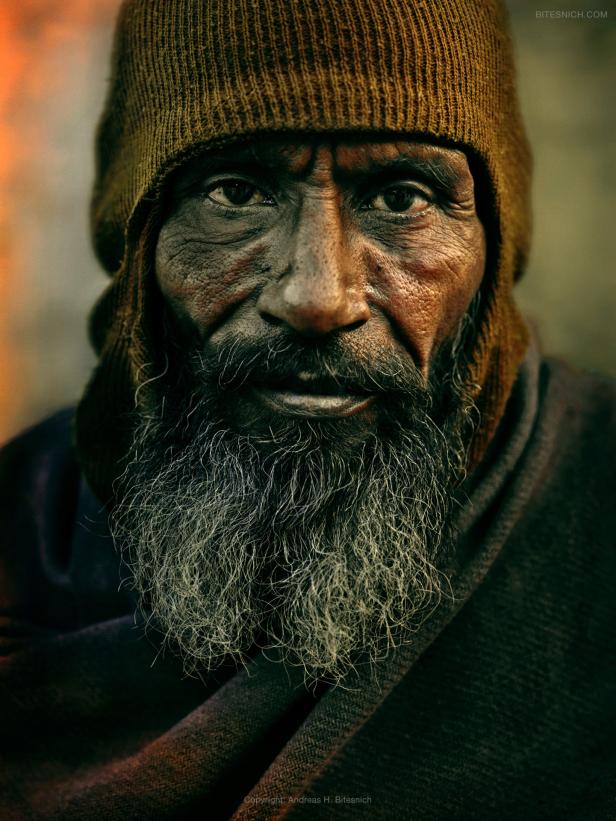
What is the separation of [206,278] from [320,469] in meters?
0.50

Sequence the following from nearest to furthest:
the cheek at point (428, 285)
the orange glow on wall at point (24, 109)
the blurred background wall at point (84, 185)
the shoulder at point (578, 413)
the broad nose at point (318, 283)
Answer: the broad nose at point (318, 283) < the cheek at point (428, 285) < the shoulder at point (578, 413) < the orange glow on wall at point (24, 109) < the blurred background wall at point (84, 185)

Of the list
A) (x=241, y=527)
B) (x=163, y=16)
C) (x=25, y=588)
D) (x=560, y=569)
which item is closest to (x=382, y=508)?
(x=241, y=527)

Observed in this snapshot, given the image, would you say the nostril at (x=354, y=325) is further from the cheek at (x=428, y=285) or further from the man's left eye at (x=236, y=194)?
the man's left eye at (x=236, y=194)

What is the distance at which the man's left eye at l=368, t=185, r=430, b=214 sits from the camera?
1.57m

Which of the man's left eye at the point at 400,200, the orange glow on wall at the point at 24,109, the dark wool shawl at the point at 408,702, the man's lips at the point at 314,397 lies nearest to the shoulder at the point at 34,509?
the dark wool shawl at the point at 408,702

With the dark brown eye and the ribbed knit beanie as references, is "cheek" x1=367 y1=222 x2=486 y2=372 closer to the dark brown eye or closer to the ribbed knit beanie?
the ribbed knit beanie

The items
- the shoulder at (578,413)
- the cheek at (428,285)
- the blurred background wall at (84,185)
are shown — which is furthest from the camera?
the blurred background wall at (84,185)

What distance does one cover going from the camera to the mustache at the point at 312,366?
4.87ft

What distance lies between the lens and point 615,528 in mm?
1821

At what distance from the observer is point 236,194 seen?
5.18ft

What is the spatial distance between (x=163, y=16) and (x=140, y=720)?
1.68 metres

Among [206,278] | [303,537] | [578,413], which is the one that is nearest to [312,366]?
[206,278]

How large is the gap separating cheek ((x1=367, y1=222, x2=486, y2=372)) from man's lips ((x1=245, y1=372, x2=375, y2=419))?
A: 0.18 meters

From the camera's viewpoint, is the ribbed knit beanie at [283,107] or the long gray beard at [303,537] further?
the long gray beard at [303,537]
